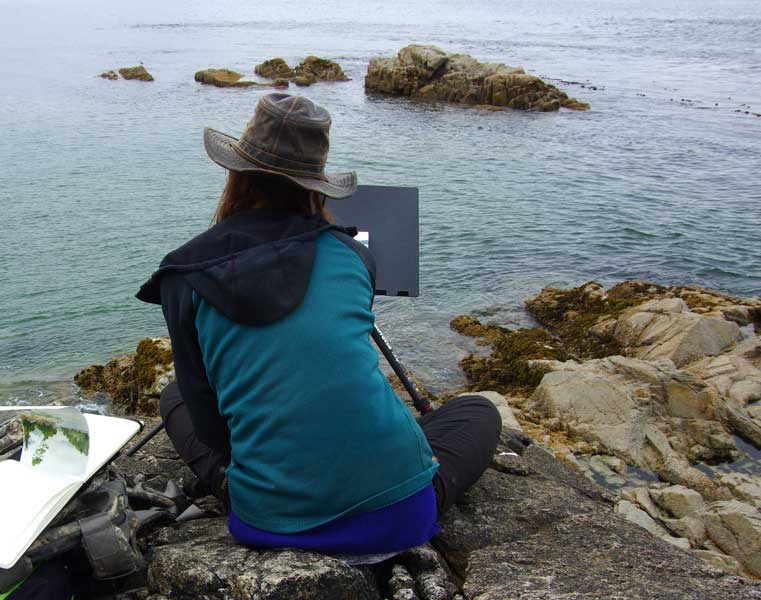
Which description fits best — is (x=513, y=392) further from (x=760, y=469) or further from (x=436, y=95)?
(x=436, y=95)

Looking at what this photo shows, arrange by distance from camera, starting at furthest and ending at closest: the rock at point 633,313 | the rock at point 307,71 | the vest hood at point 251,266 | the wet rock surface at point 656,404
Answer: the rock at point 307,71, the rock at point 633,313, the wet rock surface at point 656,404, the vest hood at point 251,266

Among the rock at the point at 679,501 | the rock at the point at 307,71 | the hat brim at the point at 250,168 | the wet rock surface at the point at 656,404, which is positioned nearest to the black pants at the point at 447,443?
the hat brim at the point at 250,168

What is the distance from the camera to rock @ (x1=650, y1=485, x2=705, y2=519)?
6824 mm

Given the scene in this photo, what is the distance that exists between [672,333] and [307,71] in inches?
1421

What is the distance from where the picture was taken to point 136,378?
30.3ft

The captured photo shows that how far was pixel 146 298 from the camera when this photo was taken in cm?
329

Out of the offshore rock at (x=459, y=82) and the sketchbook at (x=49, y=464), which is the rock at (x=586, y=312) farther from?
the offshore rock at (x=459, y=82)

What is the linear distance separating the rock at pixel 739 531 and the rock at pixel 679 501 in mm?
150

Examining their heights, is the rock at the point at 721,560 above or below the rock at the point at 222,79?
above

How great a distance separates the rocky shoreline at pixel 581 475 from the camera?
129 inches

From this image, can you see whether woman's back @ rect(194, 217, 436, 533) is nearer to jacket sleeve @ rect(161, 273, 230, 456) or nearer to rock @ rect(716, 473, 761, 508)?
jacket sleeve @ rect(161, 273, 230, 456)

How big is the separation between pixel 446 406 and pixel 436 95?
115ft

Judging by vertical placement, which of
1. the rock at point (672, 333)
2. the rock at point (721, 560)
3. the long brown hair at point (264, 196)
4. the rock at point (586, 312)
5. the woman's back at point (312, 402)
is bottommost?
the rock at point (586, 312)

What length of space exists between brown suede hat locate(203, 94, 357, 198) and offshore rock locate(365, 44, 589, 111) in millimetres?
32740
